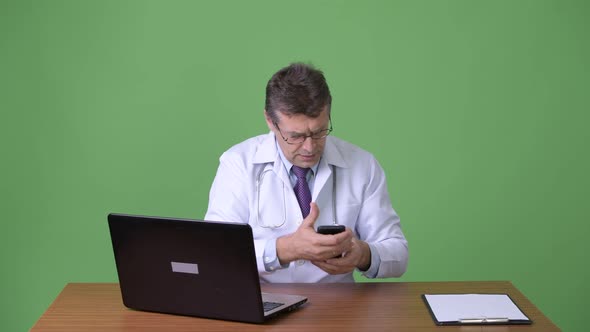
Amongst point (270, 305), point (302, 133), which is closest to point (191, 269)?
Result: point (270, 305)

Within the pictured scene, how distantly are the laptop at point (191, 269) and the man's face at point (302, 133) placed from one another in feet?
2.03

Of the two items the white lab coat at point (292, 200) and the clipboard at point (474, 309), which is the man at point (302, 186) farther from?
the clipboard at point (474, 309)

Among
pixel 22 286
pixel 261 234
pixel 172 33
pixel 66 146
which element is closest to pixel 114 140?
pixel 66 146

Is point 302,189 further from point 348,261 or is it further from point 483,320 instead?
point 483,320

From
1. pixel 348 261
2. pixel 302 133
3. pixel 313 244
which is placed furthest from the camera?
pixel 302 133

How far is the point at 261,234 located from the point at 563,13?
1905 millimetres

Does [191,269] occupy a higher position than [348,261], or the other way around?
[191,269]

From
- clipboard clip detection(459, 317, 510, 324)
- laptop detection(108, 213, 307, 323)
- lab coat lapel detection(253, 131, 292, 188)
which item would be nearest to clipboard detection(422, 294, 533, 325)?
clipboard clip detection(459, 317, 510, 324)

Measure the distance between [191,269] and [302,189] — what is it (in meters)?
0.83

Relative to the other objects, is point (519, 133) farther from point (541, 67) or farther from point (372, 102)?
point (372, 102)

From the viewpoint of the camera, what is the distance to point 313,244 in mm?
2684

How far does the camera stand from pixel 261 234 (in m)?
3.16

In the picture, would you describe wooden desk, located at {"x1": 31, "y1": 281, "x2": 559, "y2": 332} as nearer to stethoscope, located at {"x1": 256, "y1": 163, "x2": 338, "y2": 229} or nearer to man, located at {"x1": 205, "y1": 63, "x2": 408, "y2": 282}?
man, located at {"x1": 205, "y1": 63, "x2": 408, "y2": 282}

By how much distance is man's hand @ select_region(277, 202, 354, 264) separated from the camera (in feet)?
8.76
